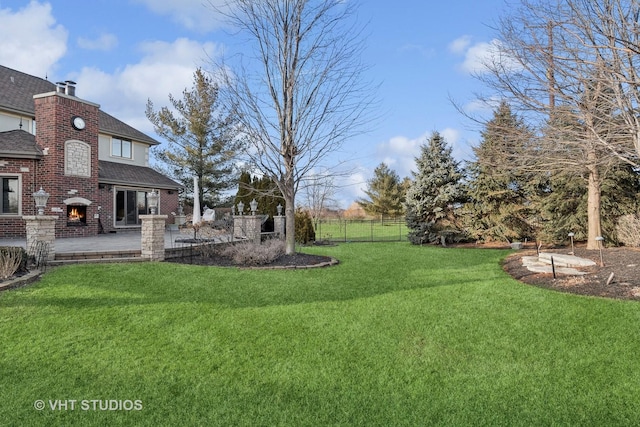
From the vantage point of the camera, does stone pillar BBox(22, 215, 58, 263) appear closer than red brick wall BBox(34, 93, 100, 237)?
Yes

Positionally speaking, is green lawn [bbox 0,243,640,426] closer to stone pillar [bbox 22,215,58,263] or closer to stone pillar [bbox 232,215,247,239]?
stone pillar [bbox 22,215,58,263]

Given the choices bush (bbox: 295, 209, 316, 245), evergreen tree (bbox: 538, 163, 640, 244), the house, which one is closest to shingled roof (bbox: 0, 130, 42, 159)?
the house

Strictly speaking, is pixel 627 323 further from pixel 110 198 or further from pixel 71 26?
pixel 110 198

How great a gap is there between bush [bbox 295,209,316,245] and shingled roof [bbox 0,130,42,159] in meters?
9.98

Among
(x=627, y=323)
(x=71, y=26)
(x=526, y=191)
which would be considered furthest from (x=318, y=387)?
(x=526, y=191)

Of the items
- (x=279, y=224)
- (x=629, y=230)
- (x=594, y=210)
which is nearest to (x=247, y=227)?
(x=279, y=224)

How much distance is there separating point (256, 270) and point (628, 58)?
Result: 25.7ft

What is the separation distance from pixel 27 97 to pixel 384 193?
28.2m

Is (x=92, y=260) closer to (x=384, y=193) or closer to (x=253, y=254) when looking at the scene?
(x=253, y=254)

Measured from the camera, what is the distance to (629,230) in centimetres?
1160

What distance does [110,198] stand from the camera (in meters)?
16.5

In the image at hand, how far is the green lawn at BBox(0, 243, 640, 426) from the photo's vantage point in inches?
113

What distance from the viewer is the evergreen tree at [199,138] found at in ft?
81.4

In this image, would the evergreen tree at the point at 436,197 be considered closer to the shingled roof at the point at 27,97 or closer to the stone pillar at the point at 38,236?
the stone pillar at the point at 38,236
